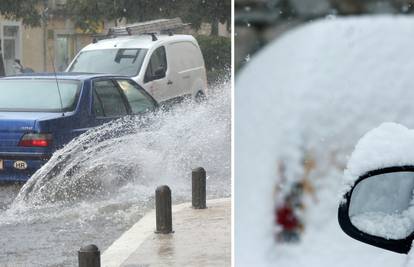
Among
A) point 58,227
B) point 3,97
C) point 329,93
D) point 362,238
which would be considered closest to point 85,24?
point 3,97

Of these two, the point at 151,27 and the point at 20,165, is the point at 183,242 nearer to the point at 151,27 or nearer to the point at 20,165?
the point at 20,165

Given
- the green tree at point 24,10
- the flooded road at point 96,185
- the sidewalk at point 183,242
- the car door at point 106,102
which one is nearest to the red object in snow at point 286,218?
the sidewalk at point 183,242

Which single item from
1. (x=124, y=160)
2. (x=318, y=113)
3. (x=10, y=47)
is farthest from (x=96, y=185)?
(x=318, y=113)

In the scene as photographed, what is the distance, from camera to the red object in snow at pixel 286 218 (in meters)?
2.79

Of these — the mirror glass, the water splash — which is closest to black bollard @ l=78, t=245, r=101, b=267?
the water splash

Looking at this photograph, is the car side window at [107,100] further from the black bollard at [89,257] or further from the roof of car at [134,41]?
the black bollard at [89,257]

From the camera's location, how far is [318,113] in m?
2.73

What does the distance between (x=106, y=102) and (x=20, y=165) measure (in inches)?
16.3

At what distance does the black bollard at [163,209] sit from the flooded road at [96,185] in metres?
0.05

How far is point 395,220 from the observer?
2.79m

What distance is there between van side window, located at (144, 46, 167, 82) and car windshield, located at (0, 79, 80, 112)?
286mm

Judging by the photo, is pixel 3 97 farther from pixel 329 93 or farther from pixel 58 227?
pixel 329 93

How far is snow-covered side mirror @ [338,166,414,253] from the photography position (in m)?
2.76

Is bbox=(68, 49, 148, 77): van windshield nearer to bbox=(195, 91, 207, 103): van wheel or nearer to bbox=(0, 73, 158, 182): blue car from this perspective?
bbox=(0, 73, 158, 182): blue car
